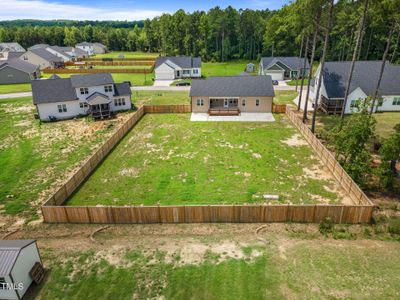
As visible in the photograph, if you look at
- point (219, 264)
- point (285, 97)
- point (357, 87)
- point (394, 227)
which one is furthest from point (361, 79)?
point (219, 264)

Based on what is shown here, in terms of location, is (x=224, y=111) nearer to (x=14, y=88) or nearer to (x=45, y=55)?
(x=14, y=88)

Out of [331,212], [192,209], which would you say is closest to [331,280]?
[331,212]

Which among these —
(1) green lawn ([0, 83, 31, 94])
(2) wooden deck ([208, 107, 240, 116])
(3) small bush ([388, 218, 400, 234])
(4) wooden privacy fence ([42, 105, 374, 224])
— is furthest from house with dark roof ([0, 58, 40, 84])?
(3) small bush ([388, 218, 400, 234])

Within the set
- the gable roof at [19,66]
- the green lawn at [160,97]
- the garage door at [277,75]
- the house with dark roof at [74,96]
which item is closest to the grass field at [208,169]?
the house with dark roof at [74,96]

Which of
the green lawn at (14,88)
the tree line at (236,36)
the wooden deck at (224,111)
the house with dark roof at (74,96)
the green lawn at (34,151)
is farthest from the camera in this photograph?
the tree line at (236,36)

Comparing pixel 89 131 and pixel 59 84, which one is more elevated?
pixel 59 84

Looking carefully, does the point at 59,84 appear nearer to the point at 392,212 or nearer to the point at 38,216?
the point at 38,216

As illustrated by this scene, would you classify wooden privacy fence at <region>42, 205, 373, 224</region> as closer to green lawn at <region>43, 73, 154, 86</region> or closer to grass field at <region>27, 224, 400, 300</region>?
grass field at <region>27, 224, 400, 300</region>

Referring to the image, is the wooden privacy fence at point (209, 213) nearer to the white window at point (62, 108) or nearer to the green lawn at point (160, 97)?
the white window at point (62, 108)
